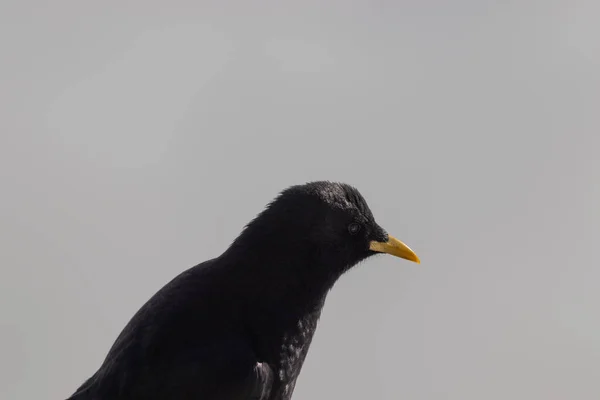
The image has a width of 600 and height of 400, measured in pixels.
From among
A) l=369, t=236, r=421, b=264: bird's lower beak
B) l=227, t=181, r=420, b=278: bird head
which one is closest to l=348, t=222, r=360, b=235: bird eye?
l=227, t=181, r=420, b=278: bird head

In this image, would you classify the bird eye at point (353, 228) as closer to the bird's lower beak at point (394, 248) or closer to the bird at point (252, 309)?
the bird at point (252, 309)

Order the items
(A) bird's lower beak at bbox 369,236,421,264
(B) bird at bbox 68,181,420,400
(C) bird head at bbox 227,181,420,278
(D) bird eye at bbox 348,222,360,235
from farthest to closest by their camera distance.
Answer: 1. (A) bird's lower beak at bbox 369,236,421,264
2. (D) bird eye at bbox 348,222,360,235
3. (C) bird head at bbox 227,181,420,278
4. (B) bird at bbox 68,181,420,400

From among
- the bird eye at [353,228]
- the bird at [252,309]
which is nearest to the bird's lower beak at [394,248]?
the bird at [252,309]

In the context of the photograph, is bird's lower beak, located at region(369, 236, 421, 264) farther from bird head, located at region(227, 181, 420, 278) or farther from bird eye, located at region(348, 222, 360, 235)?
bird eye, located at region(348, 222, 360, 235)

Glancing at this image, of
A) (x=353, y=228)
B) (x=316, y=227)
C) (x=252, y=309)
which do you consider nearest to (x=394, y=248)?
(x=353, y=228)

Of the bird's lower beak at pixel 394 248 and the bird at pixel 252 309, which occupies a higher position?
the bird's lower beak at pixel 394 248

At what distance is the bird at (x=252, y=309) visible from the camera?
677cm

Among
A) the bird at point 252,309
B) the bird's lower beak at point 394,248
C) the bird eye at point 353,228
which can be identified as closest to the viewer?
the bird at point 252,309

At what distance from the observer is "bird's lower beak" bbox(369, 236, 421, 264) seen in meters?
8.03

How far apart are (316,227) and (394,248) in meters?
0.82

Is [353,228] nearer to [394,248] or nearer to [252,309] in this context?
[394,248]

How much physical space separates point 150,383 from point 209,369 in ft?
1.28

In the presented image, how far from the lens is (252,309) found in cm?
722

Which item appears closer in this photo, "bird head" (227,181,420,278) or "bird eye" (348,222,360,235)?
"bird head" (227,181,420,278)
